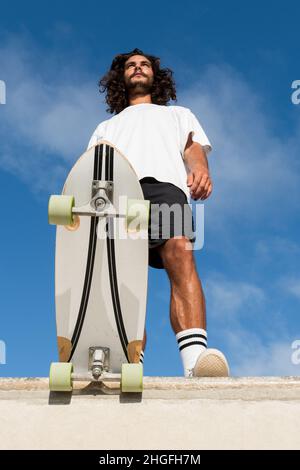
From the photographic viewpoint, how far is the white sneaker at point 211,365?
355cm

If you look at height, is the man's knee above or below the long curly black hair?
below

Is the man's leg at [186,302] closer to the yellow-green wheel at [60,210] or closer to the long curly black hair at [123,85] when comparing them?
the yellow-green wheel at [60,210]

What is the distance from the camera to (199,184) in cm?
443

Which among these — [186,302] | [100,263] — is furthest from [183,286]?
[100,263]

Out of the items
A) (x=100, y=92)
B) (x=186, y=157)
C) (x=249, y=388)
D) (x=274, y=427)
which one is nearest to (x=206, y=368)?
(x=249, y=388)

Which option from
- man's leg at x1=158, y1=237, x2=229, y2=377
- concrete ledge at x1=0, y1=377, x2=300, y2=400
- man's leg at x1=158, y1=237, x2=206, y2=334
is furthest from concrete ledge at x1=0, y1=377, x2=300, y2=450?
man's leg at x1=158, y1=237, x2=206, y2=334

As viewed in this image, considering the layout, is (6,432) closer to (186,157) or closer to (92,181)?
(92,181)

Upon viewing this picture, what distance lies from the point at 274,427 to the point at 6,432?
Answer: 1240mm

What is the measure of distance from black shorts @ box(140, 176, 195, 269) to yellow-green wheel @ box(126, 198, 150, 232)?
0.77 m

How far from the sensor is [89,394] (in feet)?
11.0

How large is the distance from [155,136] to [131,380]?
200 cm

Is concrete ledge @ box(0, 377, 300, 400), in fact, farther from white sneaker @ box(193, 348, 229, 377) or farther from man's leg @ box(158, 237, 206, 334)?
man's leg @ box(158, 237, 206, 334)

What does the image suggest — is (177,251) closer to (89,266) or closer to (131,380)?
(89,266)

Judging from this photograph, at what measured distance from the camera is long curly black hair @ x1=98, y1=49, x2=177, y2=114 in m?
5.38
